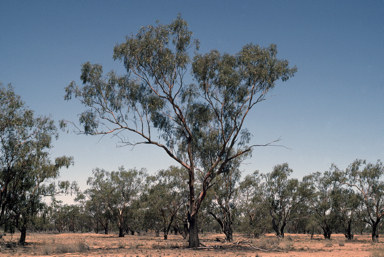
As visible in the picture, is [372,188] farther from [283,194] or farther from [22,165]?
[22,165]

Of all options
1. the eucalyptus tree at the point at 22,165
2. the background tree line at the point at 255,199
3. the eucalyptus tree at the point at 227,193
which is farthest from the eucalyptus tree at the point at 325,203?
the eucalyptus tree at the point at 22,165

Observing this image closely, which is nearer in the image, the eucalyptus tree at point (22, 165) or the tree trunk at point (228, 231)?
the eucalyptus tree at point (22, 165)

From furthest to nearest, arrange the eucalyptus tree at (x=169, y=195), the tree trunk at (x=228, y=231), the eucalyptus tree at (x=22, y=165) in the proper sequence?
the eucalyptus tree at (x=169, y=195), the tree trunk at (x=228, y=231), the eucalyptus tree at (x=22, y=165)

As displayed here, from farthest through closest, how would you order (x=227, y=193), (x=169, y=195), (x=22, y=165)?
(x=169, y=195), (x=227, y=193), (x=22, y=165)

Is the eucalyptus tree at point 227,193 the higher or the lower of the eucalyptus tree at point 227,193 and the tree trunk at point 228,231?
the higher

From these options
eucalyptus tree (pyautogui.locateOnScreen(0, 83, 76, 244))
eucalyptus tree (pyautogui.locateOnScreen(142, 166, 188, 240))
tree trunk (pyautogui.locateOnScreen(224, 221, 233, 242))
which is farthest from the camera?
eucalyptus tree (pyautogui.locateOnScreen(142, 166, 188, 240))

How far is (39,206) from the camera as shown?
2767 centimetres

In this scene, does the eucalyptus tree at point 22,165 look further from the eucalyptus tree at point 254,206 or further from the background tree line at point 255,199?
the eucalyptus tree at point 254,206

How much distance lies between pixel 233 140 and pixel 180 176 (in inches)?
885

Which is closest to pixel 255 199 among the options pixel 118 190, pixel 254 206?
pixel 254 206

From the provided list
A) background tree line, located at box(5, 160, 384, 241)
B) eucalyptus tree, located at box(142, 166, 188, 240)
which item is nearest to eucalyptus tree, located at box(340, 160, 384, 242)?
background tree line, located at box(5, 160, 384, 241)

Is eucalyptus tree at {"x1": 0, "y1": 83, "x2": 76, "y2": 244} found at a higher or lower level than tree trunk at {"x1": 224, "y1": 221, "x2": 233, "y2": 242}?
higher

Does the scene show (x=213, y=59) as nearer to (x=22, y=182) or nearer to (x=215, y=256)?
(x=215, y=256)

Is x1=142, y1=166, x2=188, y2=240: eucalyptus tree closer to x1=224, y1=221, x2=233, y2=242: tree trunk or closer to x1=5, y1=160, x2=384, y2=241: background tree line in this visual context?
x1=5, y1=160, x2=384, y2=241: background tree line
